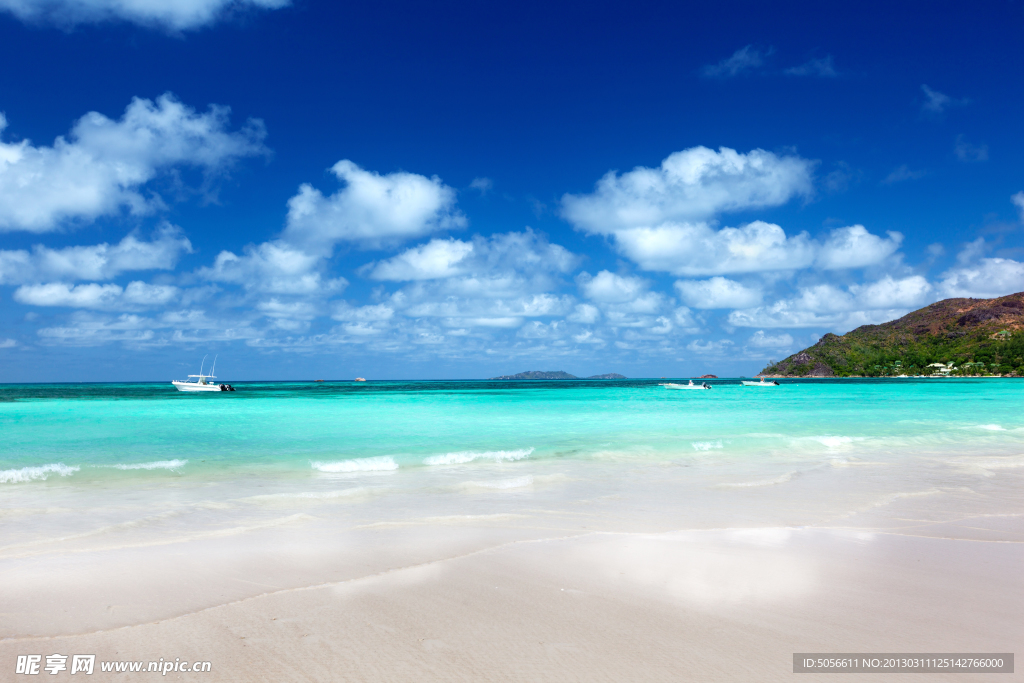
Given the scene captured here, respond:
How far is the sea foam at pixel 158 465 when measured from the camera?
1321 cm

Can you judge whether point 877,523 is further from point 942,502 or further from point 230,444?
point 230,444

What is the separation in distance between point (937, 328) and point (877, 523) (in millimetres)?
226816

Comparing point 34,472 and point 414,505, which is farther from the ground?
point 414,505

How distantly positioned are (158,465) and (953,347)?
698ft

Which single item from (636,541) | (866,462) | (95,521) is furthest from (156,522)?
(866,462)

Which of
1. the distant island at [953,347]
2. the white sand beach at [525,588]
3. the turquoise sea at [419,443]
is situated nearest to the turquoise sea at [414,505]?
the white sand beach at [525,588]

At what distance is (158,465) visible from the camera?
13648 mm

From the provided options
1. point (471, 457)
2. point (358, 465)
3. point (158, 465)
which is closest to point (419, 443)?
point (471, 457)

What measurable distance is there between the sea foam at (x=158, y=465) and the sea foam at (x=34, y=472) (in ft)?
3.13

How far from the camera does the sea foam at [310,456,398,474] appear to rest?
1316cm

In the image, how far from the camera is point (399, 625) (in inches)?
177

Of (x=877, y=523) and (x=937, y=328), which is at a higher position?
(x=937, y=328)

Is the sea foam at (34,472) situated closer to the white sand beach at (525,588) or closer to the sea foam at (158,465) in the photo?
the sea foam at (158,465)

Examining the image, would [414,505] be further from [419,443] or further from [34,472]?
[34,472]
